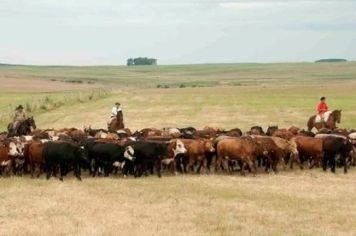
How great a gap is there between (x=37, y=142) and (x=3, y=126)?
1929cm

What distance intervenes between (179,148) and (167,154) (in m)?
0.51

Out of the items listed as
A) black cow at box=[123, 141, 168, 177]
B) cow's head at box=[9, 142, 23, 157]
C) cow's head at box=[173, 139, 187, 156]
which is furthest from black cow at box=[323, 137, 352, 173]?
cow's head at box=[9, 142, 23, 157]

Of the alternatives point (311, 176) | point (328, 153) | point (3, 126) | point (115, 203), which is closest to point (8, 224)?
point (115, 203)

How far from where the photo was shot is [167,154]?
19.8 m

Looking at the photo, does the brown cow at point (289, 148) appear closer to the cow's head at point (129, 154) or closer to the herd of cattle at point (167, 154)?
the herd of cattle at point (167, 154)

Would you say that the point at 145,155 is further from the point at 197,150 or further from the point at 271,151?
the point at 271,151

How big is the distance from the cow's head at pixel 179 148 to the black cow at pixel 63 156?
2685 mm

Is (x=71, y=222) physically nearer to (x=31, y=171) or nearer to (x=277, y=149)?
(x=31, y=171)

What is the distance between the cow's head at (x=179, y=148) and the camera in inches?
788

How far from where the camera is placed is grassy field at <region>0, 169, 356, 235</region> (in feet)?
42.9

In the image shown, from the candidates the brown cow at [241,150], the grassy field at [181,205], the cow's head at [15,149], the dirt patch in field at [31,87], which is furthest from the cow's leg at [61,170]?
the dirt patch in field at [31,87]

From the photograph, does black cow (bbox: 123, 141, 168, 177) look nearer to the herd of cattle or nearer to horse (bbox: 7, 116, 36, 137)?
the herd of cattle

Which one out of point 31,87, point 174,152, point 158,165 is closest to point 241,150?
point 174,152

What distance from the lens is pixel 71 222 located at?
13.5 m
